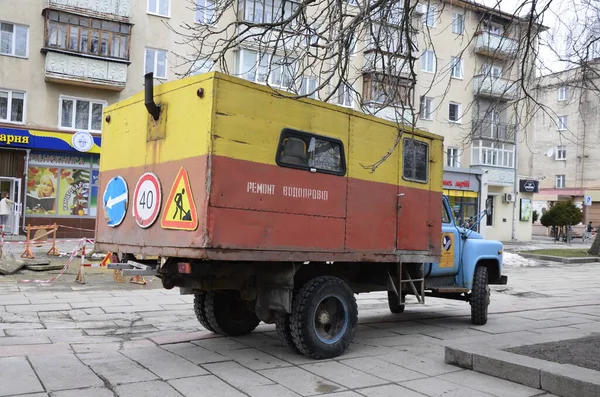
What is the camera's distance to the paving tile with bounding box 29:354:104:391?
5336 millimetres

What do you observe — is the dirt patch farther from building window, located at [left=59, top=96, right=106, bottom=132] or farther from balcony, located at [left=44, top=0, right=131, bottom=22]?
balcony, located at [left=44, top=0, right=131, bottom=22]

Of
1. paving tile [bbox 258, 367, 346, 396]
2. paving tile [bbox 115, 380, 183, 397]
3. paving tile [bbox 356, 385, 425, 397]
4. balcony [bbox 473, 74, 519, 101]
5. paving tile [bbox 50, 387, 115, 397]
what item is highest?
balcony [bbox 473, 74, 519, 101]

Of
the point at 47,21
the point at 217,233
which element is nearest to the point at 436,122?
the point at 47,21

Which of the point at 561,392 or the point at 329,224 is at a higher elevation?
the point at 329,224

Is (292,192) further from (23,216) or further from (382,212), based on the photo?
(23,216)

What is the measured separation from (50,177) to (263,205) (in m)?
21.5

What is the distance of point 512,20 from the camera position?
7570 mm

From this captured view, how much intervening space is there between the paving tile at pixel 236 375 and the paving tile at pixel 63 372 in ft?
3.83

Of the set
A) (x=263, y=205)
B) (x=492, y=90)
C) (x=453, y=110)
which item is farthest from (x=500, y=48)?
(x=453, y=110)

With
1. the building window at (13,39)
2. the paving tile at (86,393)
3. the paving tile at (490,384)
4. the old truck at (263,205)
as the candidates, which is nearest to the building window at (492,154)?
the building window at (13,39)

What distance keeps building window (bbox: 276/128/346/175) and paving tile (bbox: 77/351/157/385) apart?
2395 millimetres

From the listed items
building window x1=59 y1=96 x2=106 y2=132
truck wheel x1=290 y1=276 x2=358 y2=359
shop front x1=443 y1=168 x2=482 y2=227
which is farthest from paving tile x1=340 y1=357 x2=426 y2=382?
shop front x1=443 y1=168 x2=482 y2=227

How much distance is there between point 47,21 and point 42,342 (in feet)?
67.3

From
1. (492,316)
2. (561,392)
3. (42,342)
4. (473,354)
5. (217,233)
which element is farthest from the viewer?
(492,316)
